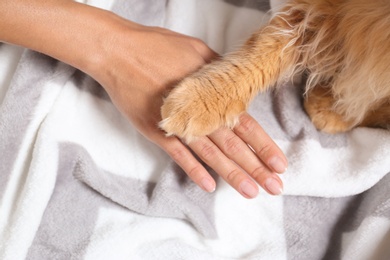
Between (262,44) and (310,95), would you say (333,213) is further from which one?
(262,44)

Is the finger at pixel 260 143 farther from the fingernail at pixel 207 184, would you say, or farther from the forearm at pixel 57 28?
the forearm at pixel 57 28

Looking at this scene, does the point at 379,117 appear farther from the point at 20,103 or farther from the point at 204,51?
the point at 20,103

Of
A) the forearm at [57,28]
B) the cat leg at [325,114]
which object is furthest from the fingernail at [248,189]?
the forearm at [57,28]

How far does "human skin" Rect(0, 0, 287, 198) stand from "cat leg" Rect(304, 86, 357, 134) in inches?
7.5

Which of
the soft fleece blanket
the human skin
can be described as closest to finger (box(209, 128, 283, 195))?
the human skin

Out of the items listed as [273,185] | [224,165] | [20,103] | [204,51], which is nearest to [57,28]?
[20,103]

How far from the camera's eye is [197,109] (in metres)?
0.97

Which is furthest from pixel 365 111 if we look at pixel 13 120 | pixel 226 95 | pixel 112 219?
pixel 13 120

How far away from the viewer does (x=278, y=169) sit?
104 centimetres

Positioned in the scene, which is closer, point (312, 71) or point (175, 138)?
point (175, 138)

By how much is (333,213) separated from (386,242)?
0.13 m

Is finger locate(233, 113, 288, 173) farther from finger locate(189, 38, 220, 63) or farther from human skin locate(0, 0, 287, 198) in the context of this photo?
finger locate(189, 38, 220, 63)

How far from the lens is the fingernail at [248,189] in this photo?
1020mm

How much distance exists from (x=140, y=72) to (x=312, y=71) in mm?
409
